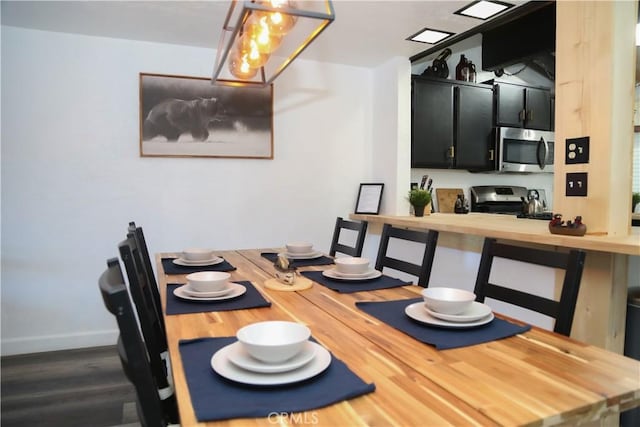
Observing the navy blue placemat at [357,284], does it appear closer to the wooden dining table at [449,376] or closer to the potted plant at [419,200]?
the wooden dining table at [449,376]

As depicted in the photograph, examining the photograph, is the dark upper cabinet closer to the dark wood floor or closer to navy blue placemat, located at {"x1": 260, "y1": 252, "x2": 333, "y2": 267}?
navy blue placemat, located at {"x1": 260, "y1": 252, "x2": 333, "y2": 267}

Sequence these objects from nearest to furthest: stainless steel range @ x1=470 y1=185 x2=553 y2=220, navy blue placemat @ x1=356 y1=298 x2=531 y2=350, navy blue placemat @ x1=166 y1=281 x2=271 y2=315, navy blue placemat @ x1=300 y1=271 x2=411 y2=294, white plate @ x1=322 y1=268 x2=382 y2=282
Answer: navy blue placemat @ x1=356 y1=298 x2=531 y2=350 < navy blue placemat @ x1=166 y1=281 x2=271 y2=315 < navy blue placemat @ x1=300 y1=271 x2=411 y2=294 < white plate @ x1=322 y1=268 x2=382 y2=282 < stainless steel range @ x1=470 y1=185 x2=553 y2=220

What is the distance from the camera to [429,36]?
301 centimetres

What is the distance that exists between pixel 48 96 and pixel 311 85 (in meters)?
2.02

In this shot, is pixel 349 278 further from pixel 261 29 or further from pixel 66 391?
pixel 66 391

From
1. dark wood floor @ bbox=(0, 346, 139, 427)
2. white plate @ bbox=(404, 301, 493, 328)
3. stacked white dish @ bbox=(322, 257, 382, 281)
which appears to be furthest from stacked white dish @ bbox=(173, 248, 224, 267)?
white plate @ bbox=(404, 301, 493, 328)

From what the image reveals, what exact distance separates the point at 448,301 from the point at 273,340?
53 centimetres

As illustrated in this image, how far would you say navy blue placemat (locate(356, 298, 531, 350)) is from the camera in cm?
107

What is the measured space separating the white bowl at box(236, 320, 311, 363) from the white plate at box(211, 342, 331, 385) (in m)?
0.03

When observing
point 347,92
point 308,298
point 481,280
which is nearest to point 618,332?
point 481,280

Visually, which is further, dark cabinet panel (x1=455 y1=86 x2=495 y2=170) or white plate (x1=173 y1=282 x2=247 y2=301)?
dark cabinet panel (x1=455 y1=86 x2=495 y2=170)

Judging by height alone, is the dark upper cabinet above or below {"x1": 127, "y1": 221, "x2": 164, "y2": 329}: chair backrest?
above

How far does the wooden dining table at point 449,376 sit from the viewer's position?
0.72 metres

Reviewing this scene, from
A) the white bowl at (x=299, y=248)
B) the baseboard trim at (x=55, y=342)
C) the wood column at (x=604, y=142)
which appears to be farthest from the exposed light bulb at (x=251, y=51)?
the baseboard trim at (x=55, y=342)
